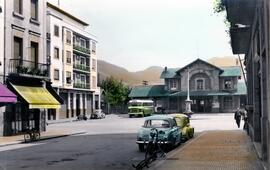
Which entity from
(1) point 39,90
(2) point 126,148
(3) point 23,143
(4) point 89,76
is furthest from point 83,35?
(2) point 126,148

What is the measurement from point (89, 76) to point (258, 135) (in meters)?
62.7

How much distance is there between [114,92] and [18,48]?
67.9 metres

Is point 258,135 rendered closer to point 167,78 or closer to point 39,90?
point 39,90

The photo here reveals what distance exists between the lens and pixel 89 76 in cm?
8131

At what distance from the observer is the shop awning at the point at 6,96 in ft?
93.1

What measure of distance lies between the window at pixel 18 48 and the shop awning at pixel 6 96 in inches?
132

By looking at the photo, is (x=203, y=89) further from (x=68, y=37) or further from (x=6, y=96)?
(x=6, y=96)

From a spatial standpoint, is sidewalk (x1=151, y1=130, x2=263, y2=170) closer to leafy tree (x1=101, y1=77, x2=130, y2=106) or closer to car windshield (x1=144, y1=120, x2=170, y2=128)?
car windshield (x1=144, y1=120, x2=170, y2=128)

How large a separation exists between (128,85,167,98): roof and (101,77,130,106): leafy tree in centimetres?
205

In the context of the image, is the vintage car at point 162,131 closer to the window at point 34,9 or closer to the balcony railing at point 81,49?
the window at point 34,9

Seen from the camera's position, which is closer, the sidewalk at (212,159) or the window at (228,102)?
the sidewalk at (212,159)

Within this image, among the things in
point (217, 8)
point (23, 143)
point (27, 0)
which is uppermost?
point (27, 0)

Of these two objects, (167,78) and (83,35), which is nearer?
(83,35)

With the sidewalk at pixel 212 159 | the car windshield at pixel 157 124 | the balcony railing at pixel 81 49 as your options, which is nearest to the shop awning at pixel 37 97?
the car windshield at pixel 157 124
